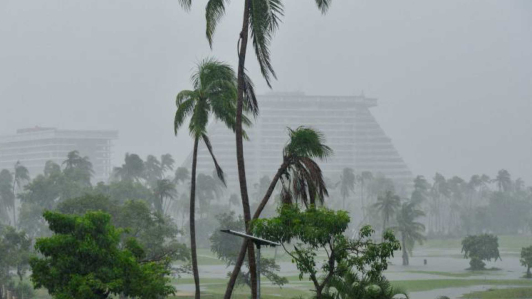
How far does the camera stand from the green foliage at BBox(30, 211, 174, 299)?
1099 inches

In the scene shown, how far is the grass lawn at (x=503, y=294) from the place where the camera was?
66.1 m

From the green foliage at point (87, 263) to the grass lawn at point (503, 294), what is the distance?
42442 millimetres

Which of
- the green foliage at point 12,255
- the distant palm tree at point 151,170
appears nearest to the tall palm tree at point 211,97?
the green foliage at point 12,255

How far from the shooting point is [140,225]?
6575cm

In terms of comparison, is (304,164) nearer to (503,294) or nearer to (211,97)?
(211,97)

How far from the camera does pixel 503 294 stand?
6762cm

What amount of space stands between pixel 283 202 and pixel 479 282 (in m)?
57.8

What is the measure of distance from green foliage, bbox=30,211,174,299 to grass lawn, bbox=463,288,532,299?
1671 inches

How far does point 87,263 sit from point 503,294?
46.2m

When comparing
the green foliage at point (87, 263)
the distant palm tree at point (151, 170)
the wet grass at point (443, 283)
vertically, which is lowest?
the wet grass at point (443, 283)

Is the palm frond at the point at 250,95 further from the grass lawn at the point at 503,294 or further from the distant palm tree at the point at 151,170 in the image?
the distant palm tree at the point at 151,170

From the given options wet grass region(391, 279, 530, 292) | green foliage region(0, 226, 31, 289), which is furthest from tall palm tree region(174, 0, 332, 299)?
wet grass region(391, 279, 530, 292)

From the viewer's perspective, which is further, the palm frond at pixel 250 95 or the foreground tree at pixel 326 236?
the palm frond at pixel 250 95

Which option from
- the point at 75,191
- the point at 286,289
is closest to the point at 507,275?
the point at 286,289
